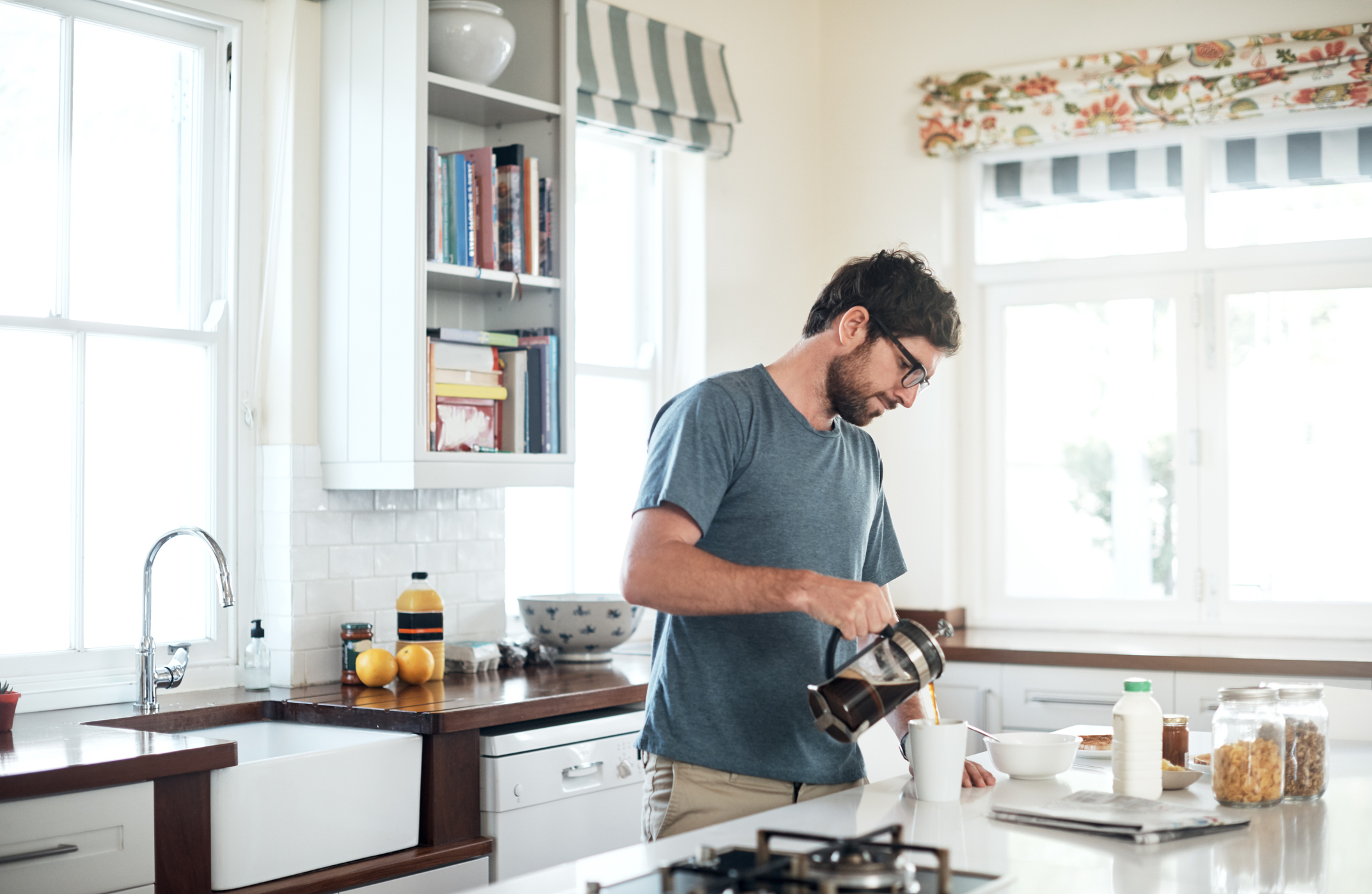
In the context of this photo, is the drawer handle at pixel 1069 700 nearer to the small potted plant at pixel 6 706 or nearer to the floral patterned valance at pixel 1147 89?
the floral patterned valance at pixel 1147 89

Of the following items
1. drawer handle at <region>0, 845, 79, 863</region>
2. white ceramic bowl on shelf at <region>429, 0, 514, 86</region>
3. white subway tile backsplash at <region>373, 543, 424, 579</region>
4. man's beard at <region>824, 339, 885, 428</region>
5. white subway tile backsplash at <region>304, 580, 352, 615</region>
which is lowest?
drawer handle at <region>0, 845, 79, 863</region>

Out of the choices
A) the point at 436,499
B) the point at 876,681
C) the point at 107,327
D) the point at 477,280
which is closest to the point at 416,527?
the point at 436,499

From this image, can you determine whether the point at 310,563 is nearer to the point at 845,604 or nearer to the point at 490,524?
the point at 490,524

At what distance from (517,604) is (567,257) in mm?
Answer: 985

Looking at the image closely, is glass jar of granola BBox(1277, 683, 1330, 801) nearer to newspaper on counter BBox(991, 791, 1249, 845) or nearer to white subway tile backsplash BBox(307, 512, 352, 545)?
newspaper on counter BBox(991, 791, 1249, 845)

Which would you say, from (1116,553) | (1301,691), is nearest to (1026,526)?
(1116,553)

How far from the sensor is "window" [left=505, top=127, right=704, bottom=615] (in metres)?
3.86

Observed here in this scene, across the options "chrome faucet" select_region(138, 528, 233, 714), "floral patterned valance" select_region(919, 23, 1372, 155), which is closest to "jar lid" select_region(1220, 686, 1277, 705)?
"chrome faucet" select_region(138, 528, 233, 714)

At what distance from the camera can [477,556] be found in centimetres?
347

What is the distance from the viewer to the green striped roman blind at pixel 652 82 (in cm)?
378

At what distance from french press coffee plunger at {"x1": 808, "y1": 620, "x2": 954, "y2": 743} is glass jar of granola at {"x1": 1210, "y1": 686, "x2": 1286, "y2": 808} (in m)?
0.47

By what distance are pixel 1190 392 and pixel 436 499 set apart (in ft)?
8.22

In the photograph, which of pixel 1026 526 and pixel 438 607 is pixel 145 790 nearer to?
pixel 438 607

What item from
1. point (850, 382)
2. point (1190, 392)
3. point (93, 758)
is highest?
point (1190, 392)
